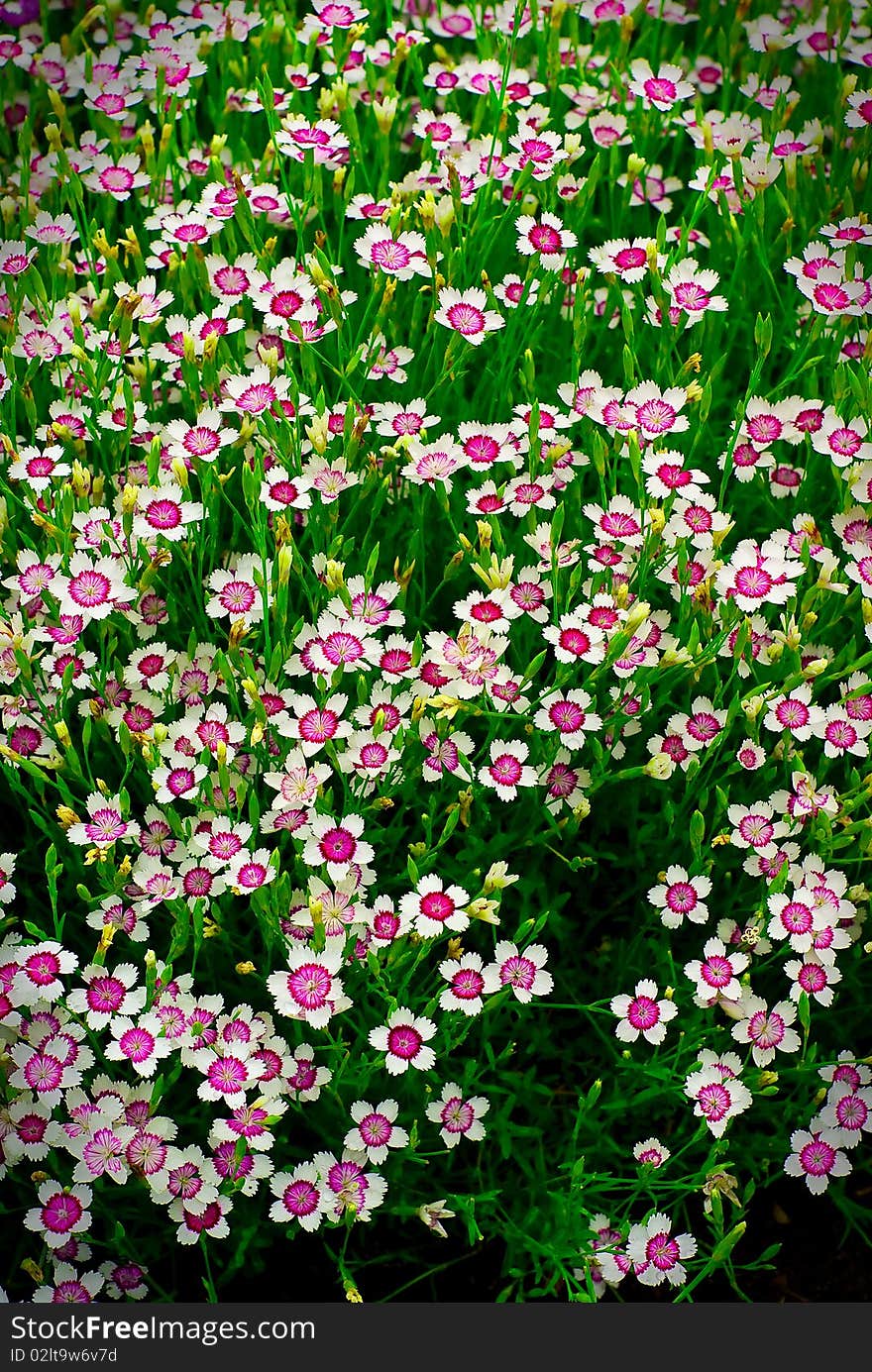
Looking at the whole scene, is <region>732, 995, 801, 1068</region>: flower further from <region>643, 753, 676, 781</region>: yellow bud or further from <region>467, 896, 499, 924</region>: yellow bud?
<region>467, 896, 499, 924</region>: yellow bud

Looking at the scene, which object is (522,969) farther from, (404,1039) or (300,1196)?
(300,1196)

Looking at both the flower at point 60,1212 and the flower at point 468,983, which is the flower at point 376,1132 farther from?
the flower at point 60,1212

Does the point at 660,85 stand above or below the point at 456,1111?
above

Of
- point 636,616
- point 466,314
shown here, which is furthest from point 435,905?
point 466,314

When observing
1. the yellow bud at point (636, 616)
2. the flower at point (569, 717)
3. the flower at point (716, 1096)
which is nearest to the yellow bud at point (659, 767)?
the flower at point (569, 717)

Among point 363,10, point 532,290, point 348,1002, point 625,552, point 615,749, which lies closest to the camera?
point 348,1002

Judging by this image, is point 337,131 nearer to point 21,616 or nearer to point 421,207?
point 421,207

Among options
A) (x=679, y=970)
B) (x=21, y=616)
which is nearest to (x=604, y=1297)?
(x=679, y=970)
